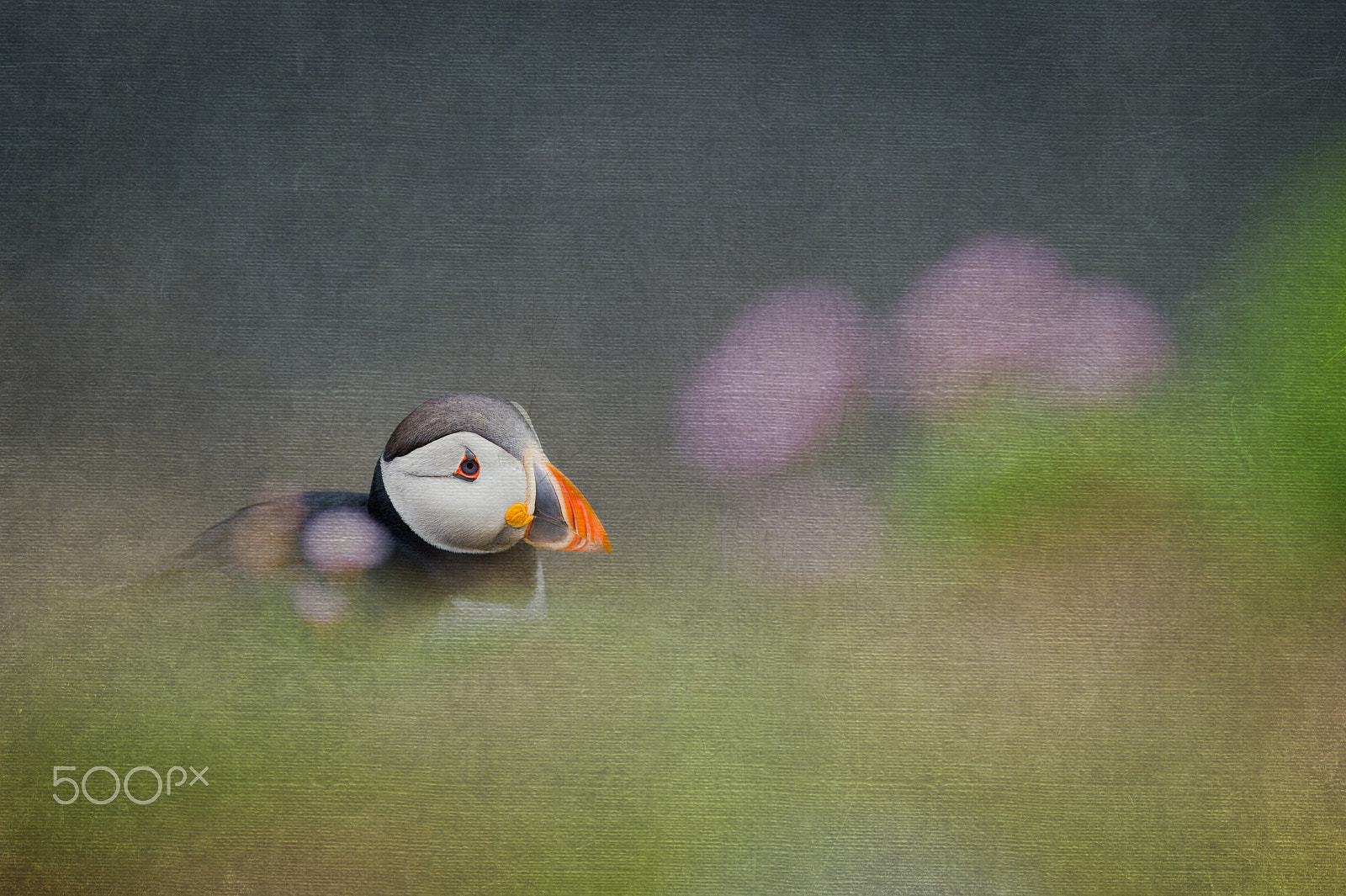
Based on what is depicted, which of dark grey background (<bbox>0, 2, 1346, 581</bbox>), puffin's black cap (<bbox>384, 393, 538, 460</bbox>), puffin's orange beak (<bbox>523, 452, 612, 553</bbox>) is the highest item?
dark grey background (<bbox>0, 2, 1346, 581</bbox>)

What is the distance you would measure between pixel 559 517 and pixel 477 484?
0.13m

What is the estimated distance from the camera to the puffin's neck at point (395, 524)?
1.57 metres

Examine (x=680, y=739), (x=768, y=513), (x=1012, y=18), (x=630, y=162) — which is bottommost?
(x=680, y=739)

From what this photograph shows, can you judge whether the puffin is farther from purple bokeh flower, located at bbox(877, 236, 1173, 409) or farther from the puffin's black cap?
purple bokeh flower, located at bbox(877, 236, 1173, 409)

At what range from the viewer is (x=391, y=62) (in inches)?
63.8

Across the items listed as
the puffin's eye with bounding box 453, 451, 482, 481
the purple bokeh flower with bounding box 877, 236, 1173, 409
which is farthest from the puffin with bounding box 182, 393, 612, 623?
the purple bokeh flower with bounding box 877, 236, 1173, 409

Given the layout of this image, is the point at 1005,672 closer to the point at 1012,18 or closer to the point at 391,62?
the point at 1012,18

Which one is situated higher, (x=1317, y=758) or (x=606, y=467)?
(x=606, y=467)

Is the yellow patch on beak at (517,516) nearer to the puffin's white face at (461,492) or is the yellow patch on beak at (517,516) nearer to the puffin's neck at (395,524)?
the puffin's white face at (461,492)

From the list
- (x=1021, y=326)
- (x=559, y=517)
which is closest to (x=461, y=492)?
(x=559, y=517)

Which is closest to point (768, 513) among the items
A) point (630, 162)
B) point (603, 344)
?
point (603, 344)

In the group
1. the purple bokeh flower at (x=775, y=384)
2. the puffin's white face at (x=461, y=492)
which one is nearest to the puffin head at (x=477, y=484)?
the puffin's white face at (x=461, y=492)

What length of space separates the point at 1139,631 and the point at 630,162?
1.06 m

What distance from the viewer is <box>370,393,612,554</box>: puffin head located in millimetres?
1551
